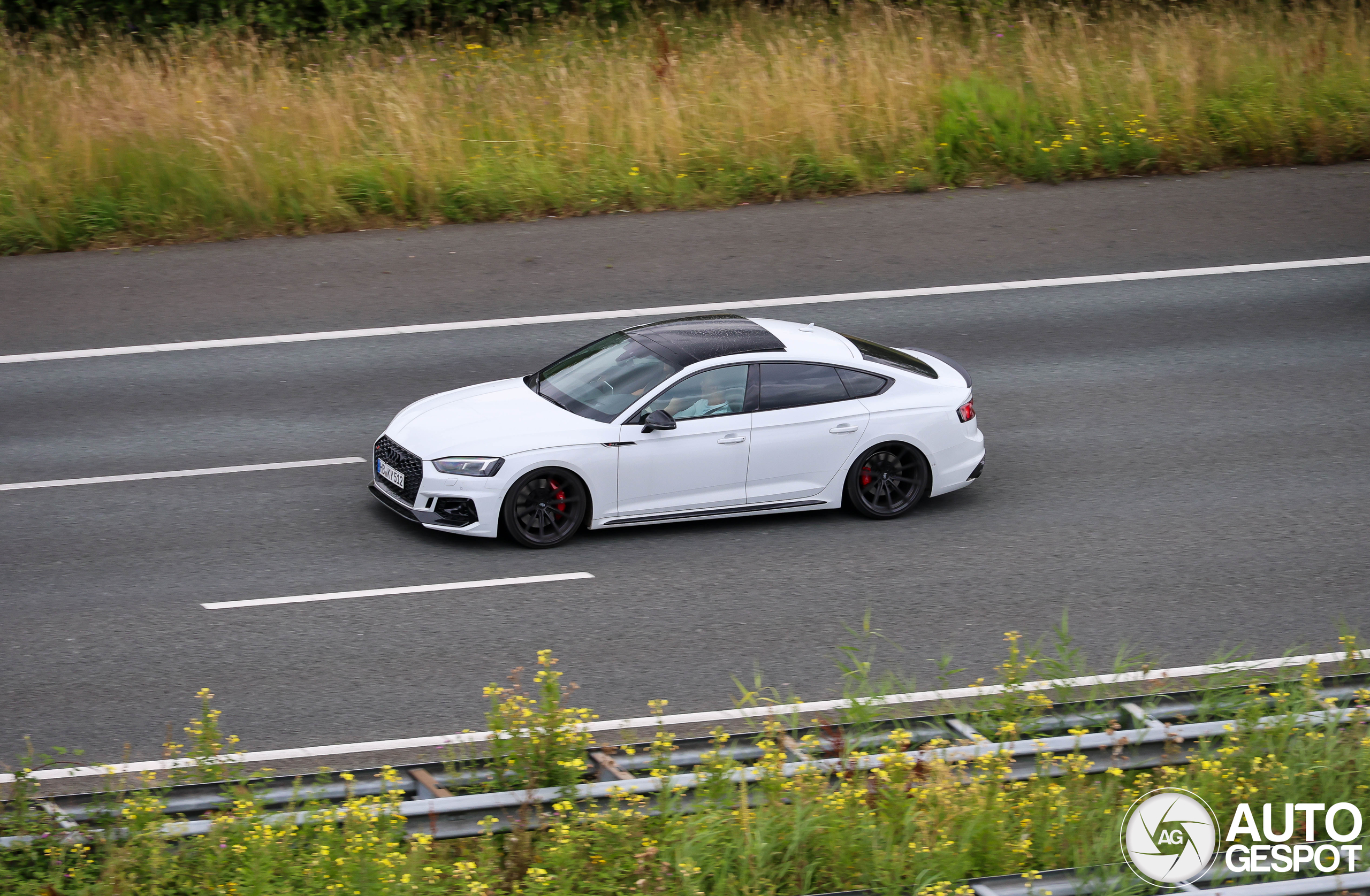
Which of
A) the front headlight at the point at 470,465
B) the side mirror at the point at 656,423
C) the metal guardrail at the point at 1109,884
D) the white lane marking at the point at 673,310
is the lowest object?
the metal guardrail at the point at 1109,884

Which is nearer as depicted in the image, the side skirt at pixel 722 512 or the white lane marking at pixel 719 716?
the white lane marking at pixel 719 716

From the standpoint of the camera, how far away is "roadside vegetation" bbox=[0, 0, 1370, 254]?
17203 mm

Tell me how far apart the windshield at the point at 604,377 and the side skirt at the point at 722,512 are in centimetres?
76

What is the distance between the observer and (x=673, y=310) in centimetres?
1509

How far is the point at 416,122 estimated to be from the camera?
725 inches

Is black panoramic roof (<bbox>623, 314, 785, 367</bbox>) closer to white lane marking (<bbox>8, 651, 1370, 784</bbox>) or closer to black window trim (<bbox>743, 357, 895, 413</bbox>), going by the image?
black window trim (<bbox>743, 357, 895, 413</bbox>)

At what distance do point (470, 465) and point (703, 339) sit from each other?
82.7 inches

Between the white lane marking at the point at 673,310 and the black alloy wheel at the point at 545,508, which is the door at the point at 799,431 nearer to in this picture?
the black alloy wheel at the point at 545,508

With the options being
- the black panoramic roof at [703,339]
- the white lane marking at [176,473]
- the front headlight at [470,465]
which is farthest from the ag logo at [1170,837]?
the white lane marking at [176,473]

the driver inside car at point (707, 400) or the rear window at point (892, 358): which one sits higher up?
the rear window at point (892, 358)

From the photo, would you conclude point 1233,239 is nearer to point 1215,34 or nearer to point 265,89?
point 1215,34

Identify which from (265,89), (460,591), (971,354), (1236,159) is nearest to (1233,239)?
(1236,159)

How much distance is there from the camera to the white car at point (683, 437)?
1039cm

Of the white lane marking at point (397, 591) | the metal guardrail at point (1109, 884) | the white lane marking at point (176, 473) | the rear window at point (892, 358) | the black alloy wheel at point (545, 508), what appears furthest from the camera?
the white lane marking at point (176, 473)
